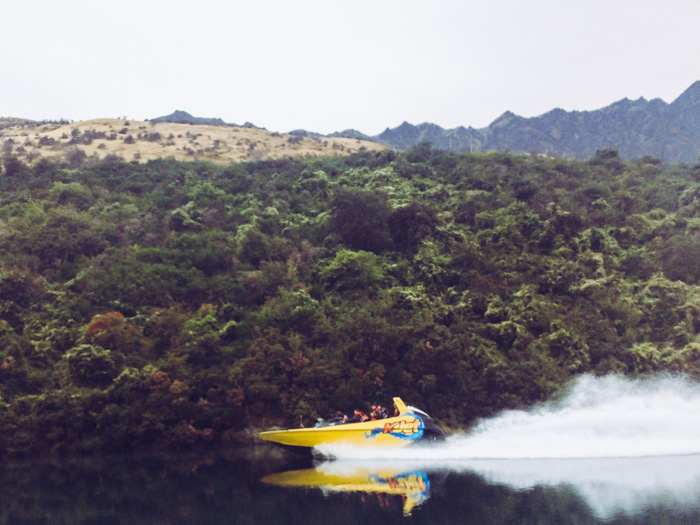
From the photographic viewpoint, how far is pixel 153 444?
39.1 meters

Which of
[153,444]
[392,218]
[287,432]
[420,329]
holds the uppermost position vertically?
[392,218]

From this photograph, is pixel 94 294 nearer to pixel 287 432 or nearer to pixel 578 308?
pixel 287 432

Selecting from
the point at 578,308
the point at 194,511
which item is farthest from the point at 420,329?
the point at 194,511

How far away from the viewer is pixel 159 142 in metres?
90.1

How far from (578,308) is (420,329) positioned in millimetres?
12679

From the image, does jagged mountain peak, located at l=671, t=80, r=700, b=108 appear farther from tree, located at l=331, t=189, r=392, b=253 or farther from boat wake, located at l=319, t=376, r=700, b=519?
boat wake, located at l=319, t=376, r=700, b=519

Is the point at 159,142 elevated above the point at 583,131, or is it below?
below

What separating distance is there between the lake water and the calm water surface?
0.23 ft

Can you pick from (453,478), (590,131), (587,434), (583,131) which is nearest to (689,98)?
(590,131)

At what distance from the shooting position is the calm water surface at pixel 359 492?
2294cm

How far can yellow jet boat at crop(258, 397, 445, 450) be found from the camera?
Answer: 109ft

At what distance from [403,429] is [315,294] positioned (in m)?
18.6

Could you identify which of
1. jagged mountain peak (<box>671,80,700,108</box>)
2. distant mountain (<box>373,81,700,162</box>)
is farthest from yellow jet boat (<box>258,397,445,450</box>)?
jagged mountain peak (<box>671,80,700,108</box>)

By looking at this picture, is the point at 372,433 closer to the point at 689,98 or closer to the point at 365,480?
the point at 365,480
